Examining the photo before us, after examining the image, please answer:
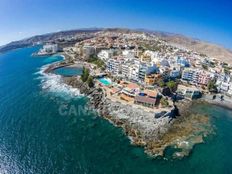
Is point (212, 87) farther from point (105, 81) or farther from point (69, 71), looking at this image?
point (69, 71)

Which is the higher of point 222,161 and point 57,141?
point 57,141

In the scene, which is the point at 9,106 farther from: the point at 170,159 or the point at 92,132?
the point at 170,159

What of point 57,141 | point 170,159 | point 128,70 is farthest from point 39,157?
point 128,70

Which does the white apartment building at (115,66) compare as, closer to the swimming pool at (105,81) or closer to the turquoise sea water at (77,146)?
the swimming pool at (105,81)

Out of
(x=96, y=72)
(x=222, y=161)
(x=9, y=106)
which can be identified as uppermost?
(x=96, y=72)

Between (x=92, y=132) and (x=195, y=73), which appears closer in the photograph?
(x=92, y=132)

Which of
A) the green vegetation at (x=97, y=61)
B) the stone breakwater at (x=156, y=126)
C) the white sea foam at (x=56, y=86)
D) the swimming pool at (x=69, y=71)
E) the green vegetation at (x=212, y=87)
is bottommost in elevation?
the stone breakwater at (x=156, y=126)

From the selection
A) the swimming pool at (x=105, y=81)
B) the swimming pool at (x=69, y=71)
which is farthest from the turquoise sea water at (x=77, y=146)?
the swimming pool at (x=69, y=71)
